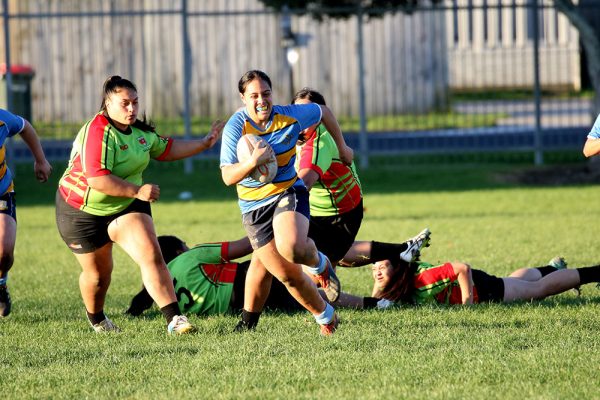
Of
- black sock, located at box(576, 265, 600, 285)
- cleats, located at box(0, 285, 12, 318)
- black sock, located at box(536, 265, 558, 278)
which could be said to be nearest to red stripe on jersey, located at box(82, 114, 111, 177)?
cleats, located at box(0, 285, 12, 318)

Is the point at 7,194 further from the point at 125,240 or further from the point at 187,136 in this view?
the point at 187,136

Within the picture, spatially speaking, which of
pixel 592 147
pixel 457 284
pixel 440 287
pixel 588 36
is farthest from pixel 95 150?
pixel 588 36

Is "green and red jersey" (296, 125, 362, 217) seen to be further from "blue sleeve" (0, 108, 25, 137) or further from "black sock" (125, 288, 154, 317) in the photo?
"blue sleeve" (0, 108, 25, 137)

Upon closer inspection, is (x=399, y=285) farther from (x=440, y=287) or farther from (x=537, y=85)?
(x=537, y=85)

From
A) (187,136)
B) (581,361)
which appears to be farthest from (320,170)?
(187,136)

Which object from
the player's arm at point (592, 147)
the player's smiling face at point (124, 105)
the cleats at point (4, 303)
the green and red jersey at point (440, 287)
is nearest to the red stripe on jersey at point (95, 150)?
the player's smiling face at point (124, 105)

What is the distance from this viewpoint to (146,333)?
7535mm

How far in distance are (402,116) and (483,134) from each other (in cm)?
240

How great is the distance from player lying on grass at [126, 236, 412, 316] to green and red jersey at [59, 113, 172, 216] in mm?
1061

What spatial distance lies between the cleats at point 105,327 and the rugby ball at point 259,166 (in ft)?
5.92

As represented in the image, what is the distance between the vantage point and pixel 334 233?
8273mm

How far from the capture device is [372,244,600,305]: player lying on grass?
8.33m

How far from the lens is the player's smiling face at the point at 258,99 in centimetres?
697

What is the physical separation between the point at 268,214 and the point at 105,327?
1664 mm
